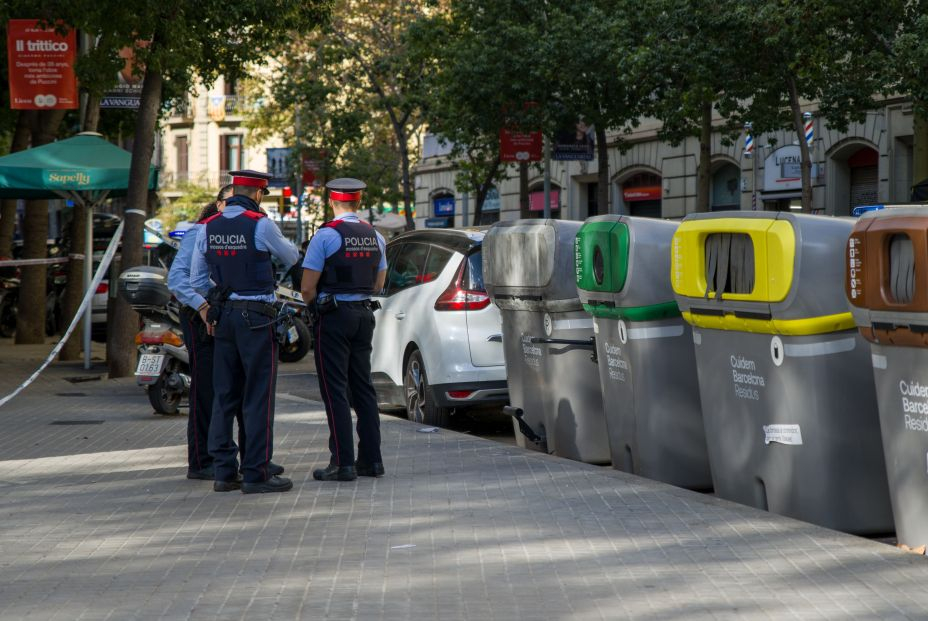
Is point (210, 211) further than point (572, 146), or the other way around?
point (572, 146)

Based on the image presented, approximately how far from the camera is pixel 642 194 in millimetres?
38375

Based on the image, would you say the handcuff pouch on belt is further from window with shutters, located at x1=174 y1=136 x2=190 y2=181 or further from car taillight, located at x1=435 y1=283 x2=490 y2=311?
window with shutters, located at x1=174 y1=136 x2=190 y2=181

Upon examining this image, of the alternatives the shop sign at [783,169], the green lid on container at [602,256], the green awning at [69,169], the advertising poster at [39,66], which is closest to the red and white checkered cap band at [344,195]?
the green lid on container at [602,256]

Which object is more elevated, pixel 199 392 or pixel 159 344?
pixel 159 344

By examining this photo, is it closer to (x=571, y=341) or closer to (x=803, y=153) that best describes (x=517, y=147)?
(x=803, y=153)

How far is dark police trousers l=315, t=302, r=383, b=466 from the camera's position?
8.37 metres

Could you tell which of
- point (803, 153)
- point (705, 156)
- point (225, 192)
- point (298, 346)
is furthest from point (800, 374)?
point (705, 156)

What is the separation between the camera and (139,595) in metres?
5.67

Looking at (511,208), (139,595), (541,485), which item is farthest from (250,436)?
(511,208)

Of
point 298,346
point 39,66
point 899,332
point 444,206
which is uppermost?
point 444,206

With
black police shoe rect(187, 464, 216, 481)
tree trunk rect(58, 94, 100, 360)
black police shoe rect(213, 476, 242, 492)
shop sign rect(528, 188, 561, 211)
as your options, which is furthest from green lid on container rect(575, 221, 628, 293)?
shop sign rect(528, 188, 561, 211)

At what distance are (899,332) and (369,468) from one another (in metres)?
3.66

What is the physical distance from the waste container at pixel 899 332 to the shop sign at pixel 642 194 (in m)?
31.5

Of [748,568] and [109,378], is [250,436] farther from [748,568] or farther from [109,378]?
[109,378]
